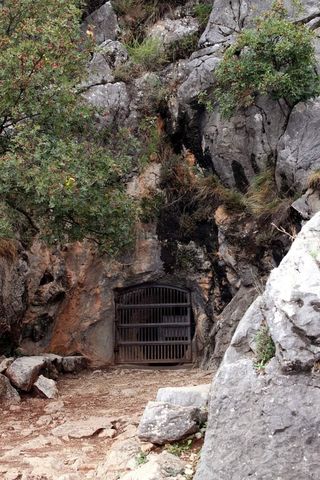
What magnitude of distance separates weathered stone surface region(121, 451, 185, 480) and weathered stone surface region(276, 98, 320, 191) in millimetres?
6461

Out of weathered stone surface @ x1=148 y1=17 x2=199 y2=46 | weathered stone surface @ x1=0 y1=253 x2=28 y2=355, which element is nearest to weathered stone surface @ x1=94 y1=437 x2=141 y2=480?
weathered stone surface @ x1=0 y1=253 x2=28 y2=355

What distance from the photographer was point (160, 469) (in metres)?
4.76

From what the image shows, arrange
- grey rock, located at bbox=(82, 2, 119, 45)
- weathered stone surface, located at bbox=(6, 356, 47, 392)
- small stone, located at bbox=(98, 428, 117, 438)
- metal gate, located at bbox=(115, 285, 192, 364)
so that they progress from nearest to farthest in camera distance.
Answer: small stone, located at bbox=(98, 428, 117, 438)
weathered stone surface, located at bbox=(6, 356, 47, 392)
metal gate, located at bbox=(115, 285, 192, 364)
grey rock, located at bbox=(82, 2, 119, 45)

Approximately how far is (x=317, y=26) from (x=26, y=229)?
7485mm

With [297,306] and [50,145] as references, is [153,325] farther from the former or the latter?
[297,306]

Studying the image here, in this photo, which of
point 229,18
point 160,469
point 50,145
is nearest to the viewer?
point 160,469

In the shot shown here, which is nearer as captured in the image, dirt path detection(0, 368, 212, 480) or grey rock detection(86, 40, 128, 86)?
dirt path detection(0, 368, 212, 480)

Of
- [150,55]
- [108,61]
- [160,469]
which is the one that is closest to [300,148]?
[150,55]

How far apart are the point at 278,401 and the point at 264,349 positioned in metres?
0.45

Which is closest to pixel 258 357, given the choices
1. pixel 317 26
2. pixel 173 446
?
pixel 173 446

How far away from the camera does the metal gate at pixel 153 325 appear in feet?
39.2

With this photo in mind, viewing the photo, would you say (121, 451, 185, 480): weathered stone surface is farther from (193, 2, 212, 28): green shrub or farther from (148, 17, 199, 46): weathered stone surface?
(193, 2, 212, 28): green shrub

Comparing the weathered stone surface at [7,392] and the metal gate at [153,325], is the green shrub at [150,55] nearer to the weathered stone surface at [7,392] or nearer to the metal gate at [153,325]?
the metal gate at [153,325]

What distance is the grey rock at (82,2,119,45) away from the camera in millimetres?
14875
